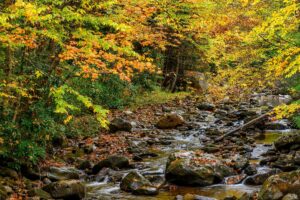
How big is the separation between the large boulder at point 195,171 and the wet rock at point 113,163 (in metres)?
1.54

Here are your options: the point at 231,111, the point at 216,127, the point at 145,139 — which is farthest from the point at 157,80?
the point at 145,139

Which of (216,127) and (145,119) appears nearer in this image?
(216,127)

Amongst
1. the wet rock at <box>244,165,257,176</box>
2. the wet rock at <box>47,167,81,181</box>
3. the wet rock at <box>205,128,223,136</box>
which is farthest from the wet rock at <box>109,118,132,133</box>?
the wet rock at <box>244,165,257,176</box>

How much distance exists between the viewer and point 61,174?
1038cm

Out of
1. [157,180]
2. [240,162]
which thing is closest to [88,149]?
[157,180]

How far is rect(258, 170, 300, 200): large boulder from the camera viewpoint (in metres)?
7.28

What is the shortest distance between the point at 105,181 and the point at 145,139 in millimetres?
5137

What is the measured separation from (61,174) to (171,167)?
119 inches

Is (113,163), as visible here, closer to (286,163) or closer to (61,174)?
(61,174)

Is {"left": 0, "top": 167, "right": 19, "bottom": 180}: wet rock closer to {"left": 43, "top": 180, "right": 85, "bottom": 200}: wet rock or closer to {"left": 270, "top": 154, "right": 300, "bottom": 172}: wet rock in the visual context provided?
{"left": 43, "top": 180, "right": 85, "bottom": 200}: wet rock

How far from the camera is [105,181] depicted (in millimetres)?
10594

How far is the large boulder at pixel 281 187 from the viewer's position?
7278mm

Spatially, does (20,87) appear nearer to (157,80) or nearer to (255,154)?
(255,154)

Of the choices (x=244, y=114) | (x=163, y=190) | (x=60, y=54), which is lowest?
(x=163, y=190)
